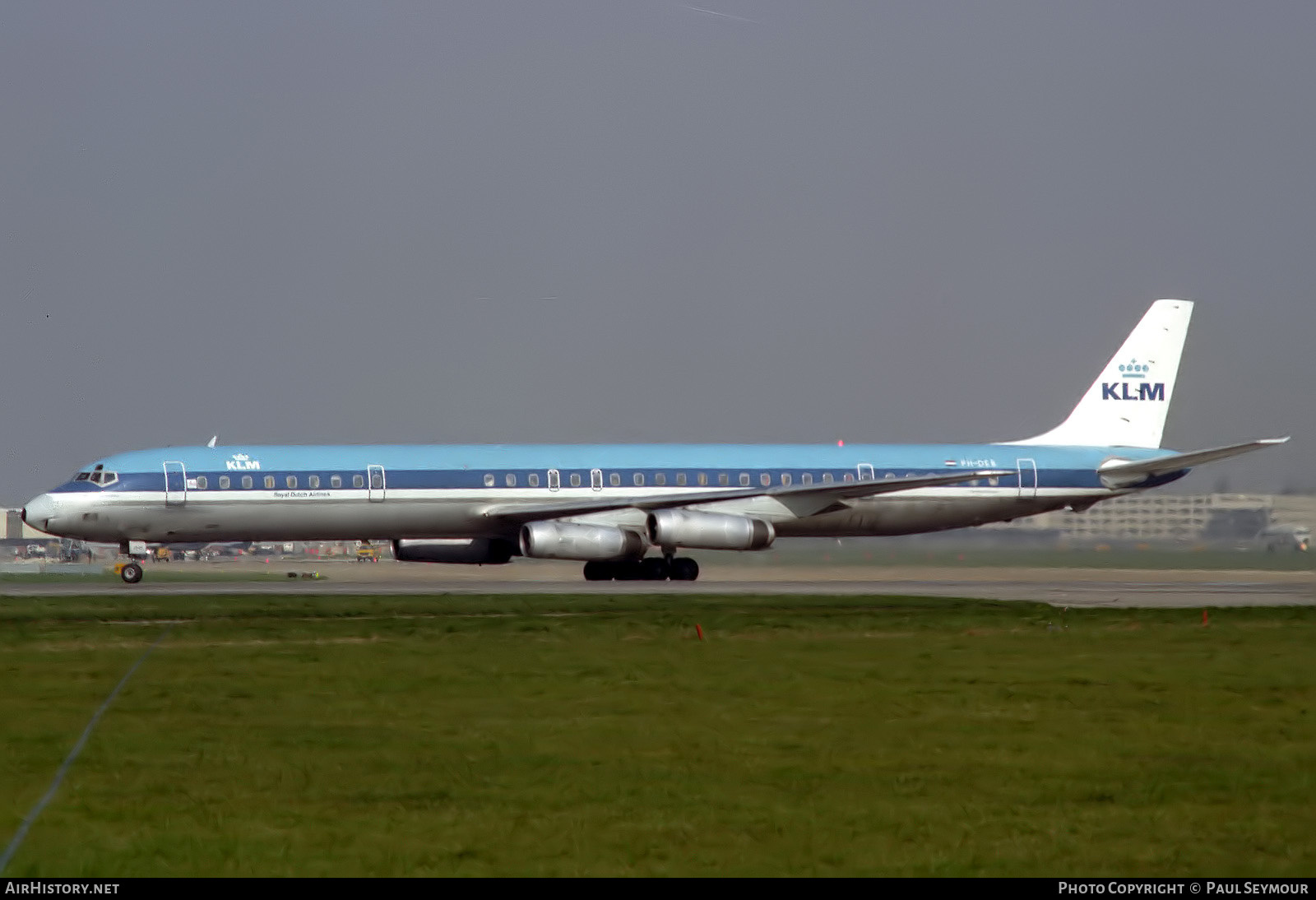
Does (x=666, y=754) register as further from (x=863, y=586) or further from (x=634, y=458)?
(x=634, y=458)

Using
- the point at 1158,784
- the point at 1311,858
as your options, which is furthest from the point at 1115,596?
the point at 1311,858

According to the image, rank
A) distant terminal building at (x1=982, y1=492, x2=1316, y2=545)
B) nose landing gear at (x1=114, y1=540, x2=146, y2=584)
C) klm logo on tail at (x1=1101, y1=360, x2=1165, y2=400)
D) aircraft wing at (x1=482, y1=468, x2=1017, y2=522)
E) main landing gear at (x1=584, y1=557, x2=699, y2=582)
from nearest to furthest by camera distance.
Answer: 1. nose landing gear at (x1=114, y1=540, x2=146, y2=584)
2. aircraft wing at (x1=482, y1=468, x2=1017, y2=522)
3. main landing gear at (x1=584, y1=557, x2=699, y2=582)
4. distant terminal building at (x1=982, y1=492, x2=1316, y2=545)
5. klm logo on tail at (x1=1101, y1=360, x2=1165, y2=400)

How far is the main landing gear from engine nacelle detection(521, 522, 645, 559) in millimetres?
1829

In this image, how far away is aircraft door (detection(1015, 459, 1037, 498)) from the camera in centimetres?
4381

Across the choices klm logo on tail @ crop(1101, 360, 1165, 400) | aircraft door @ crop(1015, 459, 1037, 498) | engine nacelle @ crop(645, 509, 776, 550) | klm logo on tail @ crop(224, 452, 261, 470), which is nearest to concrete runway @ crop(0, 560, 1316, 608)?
engine nacelle @ crop(645, 509, 776, 550)

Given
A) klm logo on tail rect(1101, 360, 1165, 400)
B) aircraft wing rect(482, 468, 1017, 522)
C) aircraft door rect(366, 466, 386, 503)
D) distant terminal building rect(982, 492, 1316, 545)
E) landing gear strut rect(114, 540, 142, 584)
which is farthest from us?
klm logo on tail rect(1101, 360, 1165, 400)

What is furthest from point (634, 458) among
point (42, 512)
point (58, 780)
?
point (58, 780)

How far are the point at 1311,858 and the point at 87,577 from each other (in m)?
47.4

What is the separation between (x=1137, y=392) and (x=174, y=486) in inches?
1040

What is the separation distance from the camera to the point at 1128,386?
1848 inches

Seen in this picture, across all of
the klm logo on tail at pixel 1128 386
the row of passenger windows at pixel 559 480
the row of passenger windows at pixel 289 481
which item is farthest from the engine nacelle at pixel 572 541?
the klm logo on tail at pixel 1128 386

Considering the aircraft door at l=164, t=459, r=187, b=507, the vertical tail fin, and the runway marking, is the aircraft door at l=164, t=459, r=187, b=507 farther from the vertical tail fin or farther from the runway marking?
the vertical tail fin

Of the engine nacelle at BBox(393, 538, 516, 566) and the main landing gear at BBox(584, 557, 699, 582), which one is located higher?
the engine nacelle at BBox(393, 538, 516, 566)

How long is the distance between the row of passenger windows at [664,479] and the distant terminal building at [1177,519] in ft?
19.9
